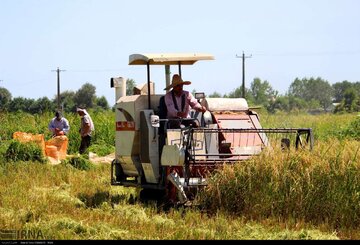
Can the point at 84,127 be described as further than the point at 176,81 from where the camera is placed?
Yes

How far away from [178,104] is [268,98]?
11172cm

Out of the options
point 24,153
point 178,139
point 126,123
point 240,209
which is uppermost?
point 126,123

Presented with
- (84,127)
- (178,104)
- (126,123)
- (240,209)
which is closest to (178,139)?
(178,104)

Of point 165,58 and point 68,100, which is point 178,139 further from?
point 68,100

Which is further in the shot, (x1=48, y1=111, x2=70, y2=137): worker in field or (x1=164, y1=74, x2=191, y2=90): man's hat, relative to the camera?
(x1=48, y1=111, x2=70, y2=137): worker in field

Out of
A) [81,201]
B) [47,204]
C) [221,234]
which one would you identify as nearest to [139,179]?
[81,201]

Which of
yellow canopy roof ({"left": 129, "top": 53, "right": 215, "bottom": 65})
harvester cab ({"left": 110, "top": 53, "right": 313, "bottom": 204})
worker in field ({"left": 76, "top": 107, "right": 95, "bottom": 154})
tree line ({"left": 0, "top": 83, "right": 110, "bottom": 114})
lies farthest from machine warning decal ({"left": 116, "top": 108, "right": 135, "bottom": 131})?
tree line ({"left": 0, "top": 83, "right": 110, "bottom": 114})

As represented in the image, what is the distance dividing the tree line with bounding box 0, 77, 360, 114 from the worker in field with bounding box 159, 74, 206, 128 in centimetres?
1964

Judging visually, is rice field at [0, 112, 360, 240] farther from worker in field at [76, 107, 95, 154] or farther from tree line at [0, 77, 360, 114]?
tree line at [0, 77, 360, 114]

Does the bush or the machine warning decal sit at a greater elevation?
the machine warning decal

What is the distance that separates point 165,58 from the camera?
15164 mm

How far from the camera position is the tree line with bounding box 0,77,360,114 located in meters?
72.7

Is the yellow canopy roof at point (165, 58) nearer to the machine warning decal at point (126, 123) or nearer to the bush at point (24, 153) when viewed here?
the machine warning decal at point (126, 123)

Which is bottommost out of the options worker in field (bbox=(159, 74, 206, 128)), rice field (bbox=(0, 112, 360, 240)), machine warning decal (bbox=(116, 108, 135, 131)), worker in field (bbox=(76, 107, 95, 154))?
rice field (bbox=(0, 112, 360, 240))
